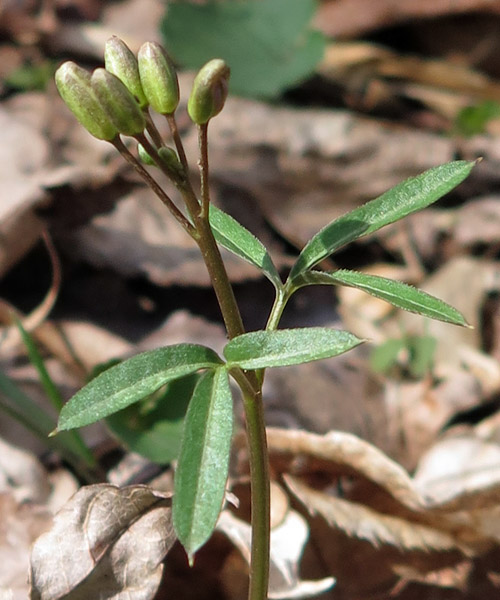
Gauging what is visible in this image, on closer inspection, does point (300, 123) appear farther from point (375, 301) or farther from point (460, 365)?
point (460, 365)

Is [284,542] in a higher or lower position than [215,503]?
lower

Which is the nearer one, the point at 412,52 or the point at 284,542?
the point at 284,542

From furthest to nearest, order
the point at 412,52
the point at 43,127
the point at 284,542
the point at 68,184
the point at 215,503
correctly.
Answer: the point at 412,52 → the point at 43,127 → the point at 68,184 → the point at 284,542 → the point at 215,503

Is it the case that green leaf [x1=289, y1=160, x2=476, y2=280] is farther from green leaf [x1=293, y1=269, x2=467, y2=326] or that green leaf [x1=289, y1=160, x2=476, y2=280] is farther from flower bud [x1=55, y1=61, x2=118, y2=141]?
flower bud [x1=55, y1=61, x2=118, y2=141]

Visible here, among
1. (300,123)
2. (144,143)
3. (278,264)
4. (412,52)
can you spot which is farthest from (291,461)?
(412,52)

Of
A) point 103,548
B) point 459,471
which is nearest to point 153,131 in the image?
point 103,548

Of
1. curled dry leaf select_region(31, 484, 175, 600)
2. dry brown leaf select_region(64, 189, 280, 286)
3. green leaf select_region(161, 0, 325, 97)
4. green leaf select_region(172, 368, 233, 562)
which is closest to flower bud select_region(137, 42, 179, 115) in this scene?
green leaf select_region(172, 368, 233, 562)

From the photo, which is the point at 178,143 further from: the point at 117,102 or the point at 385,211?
the point at 385,211

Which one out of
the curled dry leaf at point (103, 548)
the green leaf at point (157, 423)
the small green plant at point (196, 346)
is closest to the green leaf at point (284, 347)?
the small green plant at point (196, 346)
